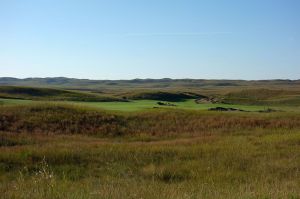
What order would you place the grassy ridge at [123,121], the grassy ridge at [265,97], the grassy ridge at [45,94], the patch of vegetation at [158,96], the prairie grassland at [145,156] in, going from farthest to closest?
the patch of vegetation at [158,96] → the grassy ridge at [45,94] → the grassy ridge at [265,97] → the grassy ridge at [123,121] → the prairie grassland at [145,156]

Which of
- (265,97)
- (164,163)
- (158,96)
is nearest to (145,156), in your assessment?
(164,163)

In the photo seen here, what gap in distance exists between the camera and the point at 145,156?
16641 mm

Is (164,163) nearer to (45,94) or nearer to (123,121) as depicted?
(123,121)

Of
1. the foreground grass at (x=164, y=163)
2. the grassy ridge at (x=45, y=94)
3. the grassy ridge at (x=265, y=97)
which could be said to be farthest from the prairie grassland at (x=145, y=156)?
the grassy ridge at (x=265, y=97)

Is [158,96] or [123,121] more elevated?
[123,121]

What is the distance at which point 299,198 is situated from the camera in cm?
727

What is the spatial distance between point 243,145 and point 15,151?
29.8 ft

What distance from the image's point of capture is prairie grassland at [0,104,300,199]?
8.71 meters

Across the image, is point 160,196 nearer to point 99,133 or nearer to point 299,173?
point 299,173

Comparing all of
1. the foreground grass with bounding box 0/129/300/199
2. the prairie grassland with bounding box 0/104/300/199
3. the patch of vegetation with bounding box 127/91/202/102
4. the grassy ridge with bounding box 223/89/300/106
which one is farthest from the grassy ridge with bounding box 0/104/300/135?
the patch of vegetation with bounding box 127/91/202/102

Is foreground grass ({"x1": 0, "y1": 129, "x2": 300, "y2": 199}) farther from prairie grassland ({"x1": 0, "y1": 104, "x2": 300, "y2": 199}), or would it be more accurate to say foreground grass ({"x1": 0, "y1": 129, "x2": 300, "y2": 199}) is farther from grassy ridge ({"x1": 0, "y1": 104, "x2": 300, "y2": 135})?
grassy ridge ({"x1": 0, "y1": 104, "x2": 300, "y2": 135})

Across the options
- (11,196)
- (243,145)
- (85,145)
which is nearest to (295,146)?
(243,145)

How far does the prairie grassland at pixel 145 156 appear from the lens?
8711mm

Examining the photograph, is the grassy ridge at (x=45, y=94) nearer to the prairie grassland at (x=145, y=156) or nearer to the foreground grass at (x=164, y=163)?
the prairie grassland at (x=145, y=156)
